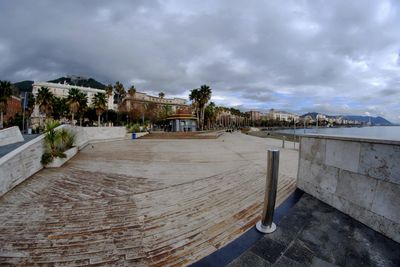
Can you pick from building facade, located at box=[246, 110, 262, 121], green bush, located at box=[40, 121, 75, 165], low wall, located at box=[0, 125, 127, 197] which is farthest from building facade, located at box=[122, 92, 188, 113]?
building facade, located at box=[246, 110, 262, 121]

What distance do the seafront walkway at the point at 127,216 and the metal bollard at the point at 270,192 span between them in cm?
32

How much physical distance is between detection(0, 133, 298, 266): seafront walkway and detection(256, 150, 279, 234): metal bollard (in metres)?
0.32

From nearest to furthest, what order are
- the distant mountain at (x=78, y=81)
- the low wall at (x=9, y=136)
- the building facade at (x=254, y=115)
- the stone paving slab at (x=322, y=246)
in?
the stone paving slab at (x=322, y=246) < the low wall at (x=9, y=136) < the distant mountain at (x=78, y=81) < the building facade at (x=254, y=115)

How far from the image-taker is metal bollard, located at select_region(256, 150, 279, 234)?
111 inches

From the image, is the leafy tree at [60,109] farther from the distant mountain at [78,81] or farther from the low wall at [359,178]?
the distant mountain at [78,81]

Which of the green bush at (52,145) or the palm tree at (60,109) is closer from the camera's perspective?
the green bush at (52,145)

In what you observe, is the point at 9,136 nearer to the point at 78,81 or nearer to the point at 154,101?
the point at 154,101

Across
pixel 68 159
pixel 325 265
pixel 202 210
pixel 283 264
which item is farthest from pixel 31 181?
pixel 325 265

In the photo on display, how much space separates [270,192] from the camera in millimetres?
2891

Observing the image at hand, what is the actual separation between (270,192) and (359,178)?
5.99 ft

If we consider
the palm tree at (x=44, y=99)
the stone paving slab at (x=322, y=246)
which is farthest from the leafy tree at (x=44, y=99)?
the stone paving slab at (x=322, y=246)

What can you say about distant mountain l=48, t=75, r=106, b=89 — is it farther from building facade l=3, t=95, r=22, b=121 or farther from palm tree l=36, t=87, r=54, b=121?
palm tree l=36, t=87, r=54, b=121

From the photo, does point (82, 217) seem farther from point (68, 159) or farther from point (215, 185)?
point (68, 159)

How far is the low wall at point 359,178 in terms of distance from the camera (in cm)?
283
